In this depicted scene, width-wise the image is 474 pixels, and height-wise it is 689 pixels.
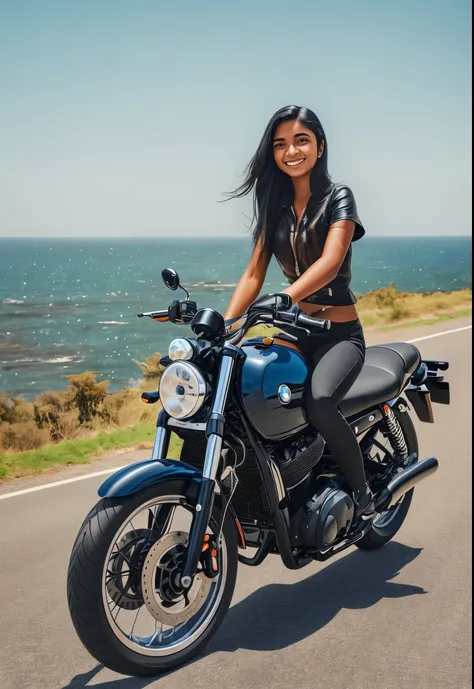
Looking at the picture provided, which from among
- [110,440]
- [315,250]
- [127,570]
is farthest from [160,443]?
[110,440]

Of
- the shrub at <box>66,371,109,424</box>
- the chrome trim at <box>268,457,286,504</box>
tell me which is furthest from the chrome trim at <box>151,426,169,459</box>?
the shrub at <box>66,371,109,424</box>

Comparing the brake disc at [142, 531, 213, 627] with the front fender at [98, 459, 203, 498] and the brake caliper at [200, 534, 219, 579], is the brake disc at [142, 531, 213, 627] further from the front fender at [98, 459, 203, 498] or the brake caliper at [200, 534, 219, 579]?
the front fender at [98, 459, 203, 498]

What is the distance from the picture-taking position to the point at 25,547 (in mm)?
5242

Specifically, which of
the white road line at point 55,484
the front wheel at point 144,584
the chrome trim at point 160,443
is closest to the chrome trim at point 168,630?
the front wheel at point 144,584

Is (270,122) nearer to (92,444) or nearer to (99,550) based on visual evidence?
(99,550)

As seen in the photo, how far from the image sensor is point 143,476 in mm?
3488

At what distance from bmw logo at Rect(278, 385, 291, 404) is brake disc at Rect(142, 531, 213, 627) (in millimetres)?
761

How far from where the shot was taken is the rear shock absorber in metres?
5.03

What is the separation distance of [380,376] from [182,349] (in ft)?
5.08

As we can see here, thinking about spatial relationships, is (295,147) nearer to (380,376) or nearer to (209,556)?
(380,376)

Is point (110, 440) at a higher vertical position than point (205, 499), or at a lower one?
lower

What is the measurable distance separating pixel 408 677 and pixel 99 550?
1.52 m

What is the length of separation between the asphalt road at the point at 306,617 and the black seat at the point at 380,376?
1043 mm

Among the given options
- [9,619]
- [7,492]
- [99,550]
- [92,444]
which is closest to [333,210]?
[99,550]
